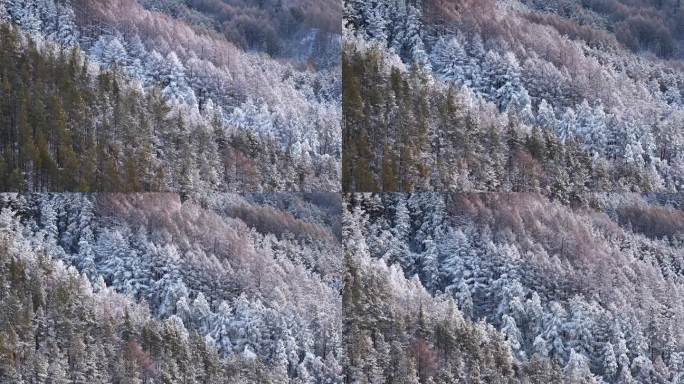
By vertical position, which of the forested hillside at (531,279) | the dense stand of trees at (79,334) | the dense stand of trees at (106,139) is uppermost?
the dense stand of trees at (106,139)

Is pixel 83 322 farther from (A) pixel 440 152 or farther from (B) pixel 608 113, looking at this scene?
(B) pixel 608 113

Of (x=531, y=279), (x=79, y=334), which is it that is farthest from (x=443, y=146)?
(x=79, y=334)

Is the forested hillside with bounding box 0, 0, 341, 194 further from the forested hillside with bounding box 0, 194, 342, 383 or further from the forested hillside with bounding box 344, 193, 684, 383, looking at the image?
the forested hillside with bounding box 344, 193, 684, 383

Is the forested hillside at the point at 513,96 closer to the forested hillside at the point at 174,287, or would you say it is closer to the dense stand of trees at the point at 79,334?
the forested hillside at the point at 174,287

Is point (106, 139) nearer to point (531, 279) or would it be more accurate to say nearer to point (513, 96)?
point (513, 96)

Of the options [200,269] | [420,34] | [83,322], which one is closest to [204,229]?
[200,269]

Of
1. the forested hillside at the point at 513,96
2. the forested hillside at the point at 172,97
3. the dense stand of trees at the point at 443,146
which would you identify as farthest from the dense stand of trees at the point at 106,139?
the forested hillside at the point at 513,96

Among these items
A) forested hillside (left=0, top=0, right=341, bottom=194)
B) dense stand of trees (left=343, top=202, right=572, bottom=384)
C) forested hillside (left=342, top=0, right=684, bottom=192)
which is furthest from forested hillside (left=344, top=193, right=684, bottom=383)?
forested hillside (left=0, top=0, right=341, bottom=194)
